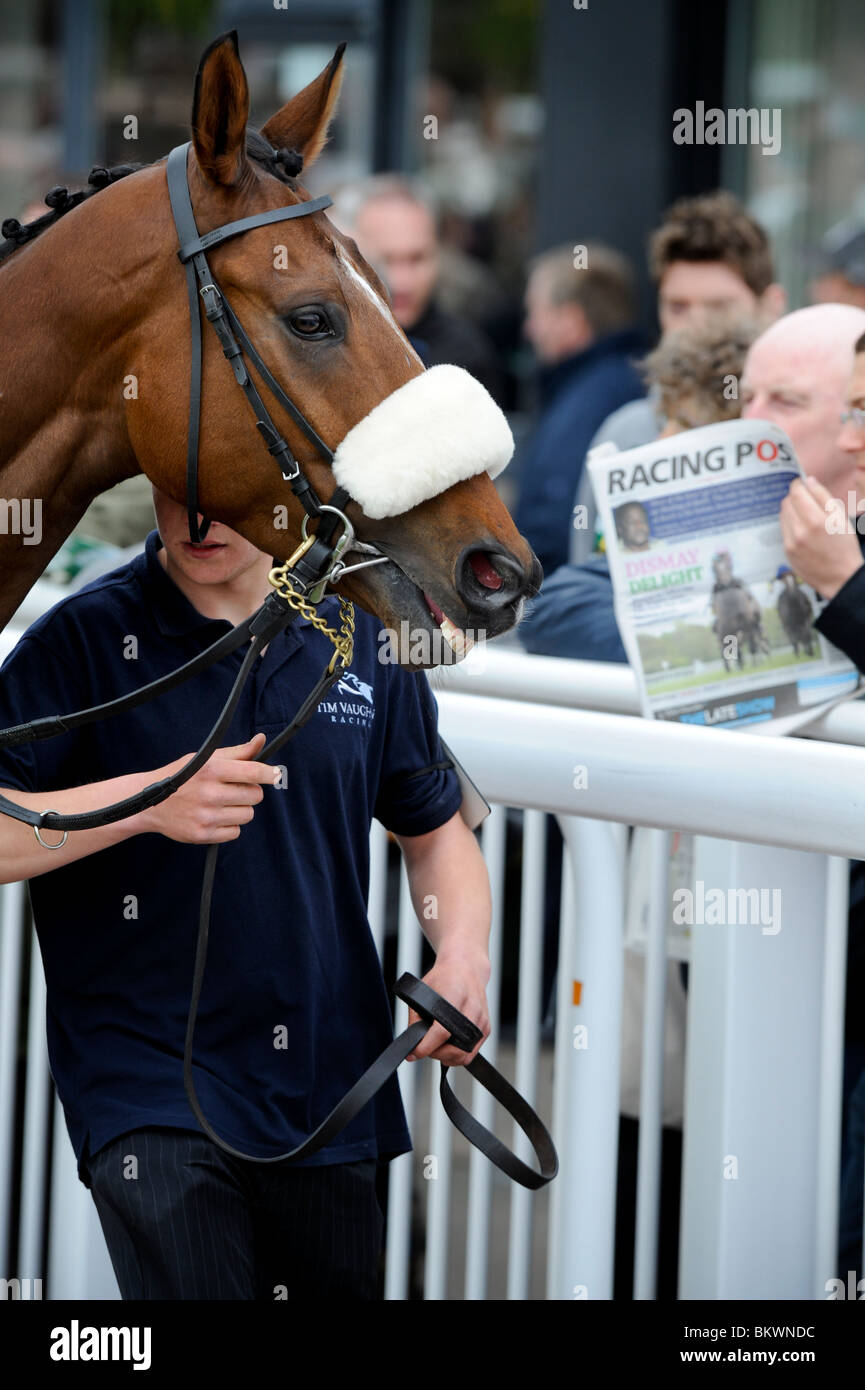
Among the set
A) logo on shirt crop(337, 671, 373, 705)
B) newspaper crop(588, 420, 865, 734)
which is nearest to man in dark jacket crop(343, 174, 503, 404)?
newspaper crop(588, 420, 865, 734)

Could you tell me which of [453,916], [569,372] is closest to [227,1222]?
[453,916]

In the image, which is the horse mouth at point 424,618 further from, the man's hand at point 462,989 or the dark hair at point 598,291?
the dark hair at point 598,291

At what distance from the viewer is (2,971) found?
2896mm

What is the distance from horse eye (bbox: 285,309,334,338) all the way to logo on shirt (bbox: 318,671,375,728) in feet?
1.58

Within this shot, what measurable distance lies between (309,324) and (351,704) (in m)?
0.53

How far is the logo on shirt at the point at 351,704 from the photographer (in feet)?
7.15

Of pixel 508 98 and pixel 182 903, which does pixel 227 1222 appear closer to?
pixel 182 903

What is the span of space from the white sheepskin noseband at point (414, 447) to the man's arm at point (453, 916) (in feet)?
2.07

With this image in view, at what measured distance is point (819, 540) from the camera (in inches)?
99.6

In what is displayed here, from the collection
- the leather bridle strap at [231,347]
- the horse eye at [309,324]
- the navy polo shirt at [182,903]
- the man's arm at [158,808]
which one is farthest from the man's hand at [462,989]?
the horse eye at [309,324]

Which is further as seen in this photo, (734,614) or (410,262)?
(410,262)

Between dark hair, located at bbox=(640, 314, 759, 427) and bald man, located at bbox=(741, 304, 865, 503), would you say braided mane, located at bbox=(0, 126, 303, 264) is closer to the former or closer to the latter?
bald man, located at bbox=(741, 304, 865, 503)

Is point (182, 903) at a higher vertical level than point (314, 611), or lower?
lower
